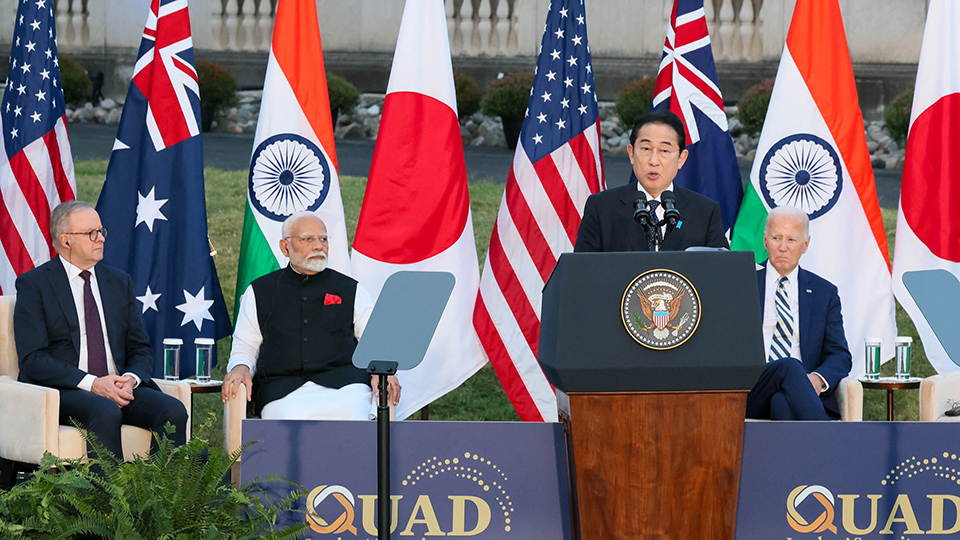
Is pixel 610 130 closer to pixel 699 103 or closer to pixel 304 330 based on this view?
pixel 699 103

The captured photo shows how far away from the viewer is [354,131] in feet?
32.6

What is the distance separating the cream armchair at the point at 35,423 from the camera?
3865mm

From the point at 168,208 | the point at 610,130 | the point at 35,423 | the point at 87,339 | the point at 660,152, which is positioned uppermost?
the point at 660,152

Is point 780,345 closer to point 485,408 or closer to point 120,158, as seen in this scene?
point 485,408

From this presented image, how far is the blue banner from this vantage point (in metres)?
3.12

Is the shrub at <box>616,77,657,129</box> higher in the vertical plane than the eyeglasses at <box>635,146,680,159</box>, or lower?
higher

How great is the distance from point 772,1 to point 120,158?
658 cm

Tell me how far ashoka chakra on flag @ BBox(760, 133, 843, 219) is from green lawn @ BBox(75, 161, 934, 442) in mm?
1428

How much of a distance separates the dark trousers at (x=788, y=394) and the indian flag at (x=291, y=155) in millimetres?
2049

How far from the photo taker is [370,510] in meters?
3.15

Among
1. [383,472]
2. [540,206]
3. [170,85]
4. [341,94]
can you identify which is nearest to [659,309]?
[383,472]

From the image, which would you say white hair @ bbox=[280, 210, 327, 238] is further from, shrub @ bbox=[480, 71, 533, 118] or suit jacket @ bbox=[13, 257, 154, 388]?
shrub @ bbox=[480, 71, 533, 118]

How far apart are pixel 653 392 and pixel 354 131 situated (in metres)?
7.57

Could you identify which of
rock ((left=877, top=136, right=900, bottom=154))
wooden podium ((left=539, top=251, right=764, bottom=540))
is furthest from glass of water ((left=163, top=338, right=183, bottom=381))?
rock ((left=877, top=136, right=900, bottom=154))
